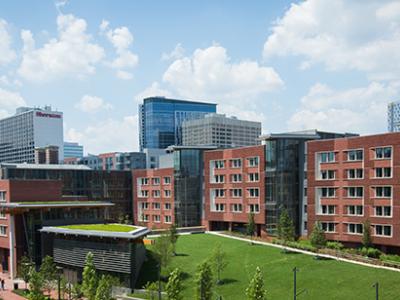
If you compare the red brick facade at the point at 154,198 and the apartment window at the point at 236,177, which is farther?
the red brick facade at the point at 154,198

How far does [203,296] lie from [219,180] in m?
43.1

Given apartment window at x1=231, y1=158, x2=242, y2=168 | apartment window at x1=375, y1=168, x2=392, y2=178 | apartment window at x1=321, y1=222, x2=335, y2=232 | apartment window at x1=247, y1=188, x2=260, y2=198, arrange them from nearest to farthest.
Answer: apartment window at x1=375, y1=168, x2=392, y2=178 → apartment window at x1=321, y1=222, x2=335, y2=232 → apartment window at x1=247, y1=188, x2=260, y2=198 → apartment window at x1=231, y1=158, x2=242, y2=168

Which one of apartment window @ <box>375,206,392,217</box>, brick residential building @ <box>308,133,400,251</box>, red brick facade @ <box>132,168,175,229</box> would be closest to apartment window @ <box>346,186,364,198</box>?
brick residential building @ <box>308,133,400,251</box>

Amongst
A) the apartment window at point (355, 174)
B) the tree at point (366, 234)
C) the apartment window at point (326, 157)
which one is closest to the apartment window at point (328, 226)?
the tree at point (366, 234)

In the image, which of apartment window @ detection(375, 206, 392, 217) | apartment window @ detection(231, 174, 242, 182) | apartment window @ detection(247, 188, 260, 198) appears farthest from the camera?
apartment window @ detection(231, 174, 242, 182)

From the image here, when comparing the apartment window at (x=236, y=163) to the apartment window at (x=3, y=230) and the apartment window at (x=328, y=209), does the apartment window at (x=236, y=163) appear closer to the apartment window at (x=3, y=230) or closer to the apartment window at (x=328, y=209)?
the apartment window at (x=328, y=209)

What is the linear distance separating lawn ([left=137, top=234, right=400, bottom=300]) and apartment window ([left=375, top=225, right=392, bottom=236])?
885 centimetres

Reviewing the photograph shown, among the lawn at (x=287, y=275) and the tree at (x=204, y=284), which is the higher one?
the tree at (x=204, y=284)

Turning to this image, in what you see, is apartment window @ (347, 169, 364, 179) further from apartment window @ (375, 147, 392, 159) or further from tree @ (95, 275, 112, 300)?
tree @ (95, 275, 112, 300)

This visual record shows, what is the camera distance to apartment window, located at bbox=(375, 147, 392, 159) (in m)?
60.2

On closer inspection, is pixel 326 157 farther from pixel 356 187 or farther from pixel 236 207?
pixel 236 207

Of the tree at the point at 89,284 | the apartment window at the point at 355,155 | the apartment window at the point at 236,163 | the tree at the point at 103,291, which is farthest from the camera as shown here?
the apartment window at the point at 236,163

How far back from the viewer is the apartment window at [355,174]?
63431 mm

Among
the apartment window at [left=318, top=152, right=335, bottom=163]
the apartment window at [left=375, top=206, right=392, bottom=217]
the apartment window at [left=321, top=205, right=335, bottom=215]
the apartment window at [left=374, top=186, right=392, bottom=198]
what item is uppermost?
the apartment window at [left=318, top=152, right=335, bottom=163]
